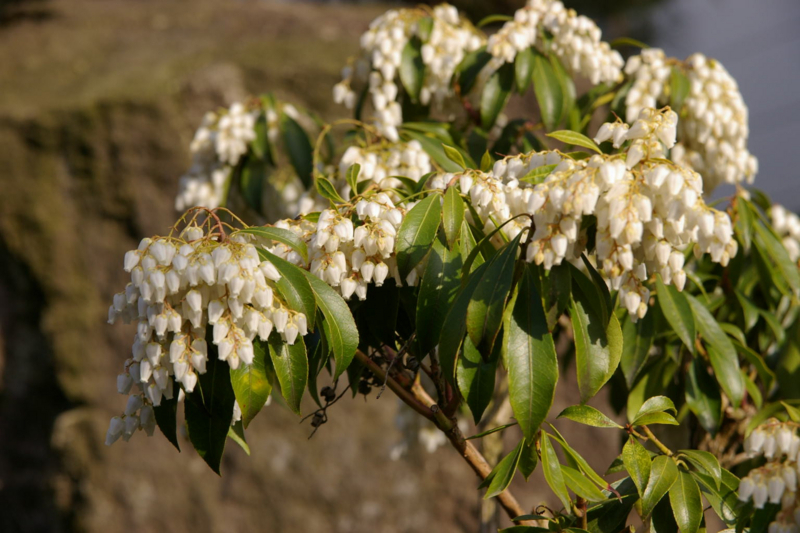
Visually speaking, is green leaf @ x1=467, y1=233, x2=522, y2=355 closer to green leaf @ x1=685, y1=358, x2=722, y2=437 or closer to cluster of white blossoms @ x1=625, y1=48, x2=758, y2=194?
green leaf @ x1=685, y1=358, x2=722, y2=437

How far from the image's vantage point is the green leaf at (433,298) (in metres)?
1.19

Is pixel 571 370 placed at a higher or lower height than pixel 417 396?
lower

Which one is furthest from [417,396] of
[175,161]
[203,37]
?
[203,37]

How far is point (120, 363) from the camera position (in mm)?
4160

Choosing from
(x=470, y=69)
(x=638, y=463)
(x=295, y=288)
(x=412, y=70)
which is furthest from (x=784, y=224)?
(x=295, y=288)

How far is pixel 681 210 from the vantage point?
3.41 ft

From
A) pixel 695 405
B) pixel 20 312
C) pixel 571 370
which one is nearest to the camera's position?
pixel 695 405

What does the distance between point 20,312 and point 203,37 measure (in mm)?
2203

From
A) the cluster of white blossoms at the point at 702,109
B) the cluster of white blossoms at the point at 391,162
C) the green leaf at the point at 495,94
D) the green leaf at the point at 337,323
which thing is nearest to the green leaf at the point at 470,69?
the green leaf at the point at 495,94

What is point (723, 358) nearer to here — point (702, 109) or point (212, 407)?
point (702, 109)

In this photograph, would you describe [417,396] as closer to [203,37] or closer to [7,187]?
[7,187]

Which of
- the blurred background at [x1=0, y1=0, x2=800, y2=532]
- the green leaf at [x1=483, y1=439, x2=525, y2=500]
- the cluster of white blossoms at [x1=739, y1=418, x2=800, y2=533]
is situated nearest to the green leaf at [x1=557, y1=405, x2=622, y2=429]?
the green leaf at [x1=483, y1=439, x2=525, y2=500]

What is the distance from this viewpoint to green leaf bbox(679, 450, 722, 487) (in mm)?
1239

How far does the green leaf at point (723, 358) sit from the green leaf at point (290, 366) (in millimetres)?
923
